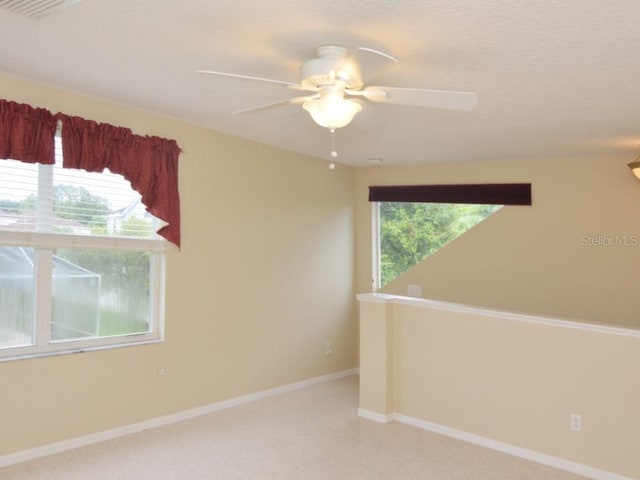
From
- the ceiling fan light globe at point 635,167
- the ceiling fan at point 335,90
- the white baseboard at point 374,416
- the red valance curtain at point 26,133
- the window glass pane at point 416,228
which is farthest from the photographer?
the window glass pane at point 416,228

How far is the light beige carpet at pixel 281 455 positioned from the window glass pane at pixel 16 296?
2.62ft

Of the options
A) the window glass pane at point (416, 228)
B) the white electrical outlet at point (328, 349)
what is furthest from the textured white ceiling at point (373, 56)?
the white electrical outlet at point (328, 349)

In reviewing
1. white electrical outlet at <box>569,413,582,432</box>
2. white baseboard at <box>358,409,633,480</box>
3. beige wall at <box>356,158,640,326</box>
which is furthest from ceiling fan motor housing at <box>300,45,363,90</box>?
beige wall at <box>356,158,640,326</box>

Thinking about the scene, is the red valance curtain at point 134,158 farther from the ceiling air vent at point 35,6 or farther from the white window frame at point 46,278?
the ceiling air vent at point 35,6

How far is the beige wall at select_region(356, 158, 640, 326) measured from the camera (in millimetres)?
4721

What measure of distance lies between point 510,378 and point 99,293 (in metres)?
3.04

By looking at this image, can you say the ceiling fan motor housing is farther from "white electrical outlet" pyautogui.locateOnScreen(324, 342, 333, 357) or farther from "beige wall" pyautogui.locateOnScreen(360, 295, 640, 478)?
"white electrical outlet" pyautogui.locateOnScreen(324, 342, 333, 357)

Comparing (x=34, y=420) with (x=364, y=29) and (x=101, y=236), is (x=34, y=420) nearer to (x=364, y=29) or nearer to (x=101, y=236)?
(x=101, y=236)

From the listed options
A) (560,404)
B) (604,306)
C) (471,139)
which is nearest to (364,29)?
(471,139)

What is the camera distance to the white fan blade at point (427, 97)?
212cm

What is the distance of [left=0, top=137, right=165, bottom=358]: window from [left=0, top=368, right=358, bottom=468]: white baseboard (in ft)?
2.02

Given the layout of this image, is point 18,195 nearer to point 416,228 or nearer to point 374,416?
point 374,416

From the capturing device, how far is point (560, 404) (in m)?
3.40

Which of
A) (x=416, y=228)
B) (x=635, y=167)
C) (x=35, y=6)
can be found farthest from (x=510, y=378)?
(x=35, y=6)
